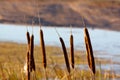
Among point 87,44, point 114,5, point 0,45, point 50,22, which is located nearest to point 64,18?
point 50,22

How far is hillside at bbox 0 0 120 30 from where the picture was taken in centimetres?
2447

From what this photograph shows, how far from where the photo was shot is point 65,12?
26703 millimetres

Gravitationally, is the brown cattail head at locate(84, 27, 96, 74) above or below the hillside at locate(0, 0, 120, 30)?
above

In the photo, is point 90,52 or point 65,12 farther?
point 65,12

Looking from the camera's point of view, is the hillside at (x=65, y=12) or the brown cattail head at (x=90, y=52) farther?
the hillside at (x=65, y=12)

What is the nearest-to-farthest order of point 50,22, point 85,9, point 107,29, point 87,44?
point 87,44 → point 107,29 → point 50,22 → point 85,9

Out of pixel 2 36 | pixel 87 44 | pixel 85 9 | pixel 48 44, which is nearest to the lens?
pixel 87 44

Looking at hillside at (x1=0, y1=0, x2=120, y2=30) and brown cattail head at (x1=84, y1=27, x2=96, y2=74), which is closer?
brown cattail head at (x1=84, y1=27, x2=96, y2=74)

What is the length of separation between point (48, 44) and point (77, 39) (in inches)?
42.6

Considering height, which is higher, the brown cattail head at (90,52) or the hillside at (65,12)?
the brown cattail head at (90,52)

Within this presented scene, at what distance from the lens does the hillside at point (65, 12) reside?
24469mm

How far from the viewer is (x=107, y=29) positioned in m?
22.9

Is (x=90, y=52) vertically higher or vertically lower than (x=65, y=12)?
higher

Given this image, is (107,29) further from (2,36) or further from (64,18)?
(2,36)
